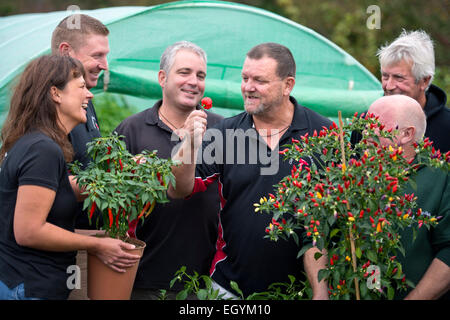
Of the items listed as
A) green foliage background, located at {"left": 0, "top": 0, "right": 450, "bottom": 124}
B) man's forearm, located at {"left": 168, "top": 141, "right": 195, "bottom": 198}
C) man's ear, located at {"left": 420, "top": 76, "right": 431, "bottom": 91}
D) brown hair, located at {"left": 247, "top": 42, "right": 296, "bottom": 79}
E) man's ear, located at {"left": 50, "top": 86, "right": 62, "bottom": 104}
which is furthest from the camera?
green foliage background, located at {"left": 0, "top": 0, "right": 450, "bottom": 124}

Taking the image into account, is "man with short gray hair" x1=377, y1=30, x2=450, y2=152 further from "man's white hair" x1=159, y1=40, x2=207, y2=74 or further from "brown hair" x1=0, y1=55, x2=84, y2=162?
"brown hair" x1=0, y1=55, x2=84, y2=162

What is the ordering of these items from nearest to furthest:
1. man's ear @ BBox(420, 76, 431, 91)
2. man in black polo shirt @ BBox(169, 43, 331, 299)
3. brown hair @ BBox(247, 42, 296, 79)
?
1. man in black polo shirt @ BBox(169, 43, 331, 299)
2. brown hair @ BBox(247, 42, 296, 79)
3. man's ear @ BBox(420, 76, 431, 91)

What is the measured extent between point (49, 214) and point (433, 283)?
179 cm

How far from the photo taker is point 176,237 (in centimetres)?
363

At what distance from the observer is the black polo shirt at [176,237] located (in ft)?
11.9

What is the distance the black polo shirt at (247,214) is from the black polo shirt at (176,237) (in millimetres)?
197

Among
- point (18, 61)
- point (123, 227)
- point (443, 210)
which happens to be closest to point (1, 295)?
point (123, 227)

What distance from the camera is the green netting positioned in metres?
5.48

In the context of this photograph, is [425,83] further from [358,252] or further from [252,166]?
[358,252]

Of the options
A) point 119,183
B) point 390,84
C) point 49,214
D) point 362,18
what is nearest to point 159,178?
point 119,183

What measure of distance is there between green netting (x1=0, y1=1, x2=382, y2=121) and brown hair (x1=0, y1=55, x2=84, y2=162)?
8.28 ft

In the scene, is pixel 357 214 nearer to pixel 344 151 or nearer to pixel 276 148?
pixel 344 151

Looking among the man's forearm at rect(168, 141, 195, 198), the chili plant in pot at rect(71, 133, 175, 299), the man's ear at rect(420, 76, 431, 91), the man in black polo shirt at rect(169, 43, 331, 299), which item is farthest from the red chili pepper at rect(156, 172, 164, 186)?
the man's ear at rect(420, 76, 431, 91)

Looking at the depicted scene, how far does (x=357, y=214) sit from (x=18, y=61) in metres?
4.53
